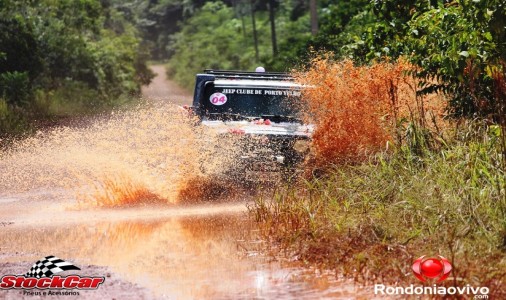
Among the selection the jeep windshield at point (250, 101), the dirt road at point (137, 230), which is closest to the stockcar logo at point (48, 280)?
the dirt road at point (137, 230)

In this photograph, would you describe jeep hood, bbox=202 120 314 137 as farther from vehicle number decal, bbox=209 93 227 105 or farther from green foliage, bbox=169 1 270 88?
green foliage, bbox=169 1 270 88

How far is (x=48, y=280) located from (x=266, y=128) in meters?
5.74

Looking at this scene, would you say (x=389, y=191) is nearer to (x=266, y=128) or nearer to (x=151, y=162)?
(x=266, y=128)

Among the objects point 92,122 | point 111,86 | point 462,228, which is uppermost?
point 462,228

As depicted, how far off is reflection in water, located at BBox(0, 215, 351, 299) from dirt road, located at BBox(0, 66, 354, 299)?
10 mm

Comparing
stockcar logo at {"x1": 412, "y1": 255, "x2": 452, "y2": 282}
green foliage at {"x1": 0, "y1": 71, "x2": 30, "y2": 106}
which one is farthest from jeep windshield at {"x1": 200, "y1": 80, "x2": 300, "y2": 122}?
green foliage at {"x1": 0, "y1": 71, "x2": 30, "y2": 106}

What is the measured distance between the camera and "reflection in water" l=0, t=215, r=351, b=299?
27.4 feet

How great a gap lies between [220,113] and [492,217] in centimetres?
677

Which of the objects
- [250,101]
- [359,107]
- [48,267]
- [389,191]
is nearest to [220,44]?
[250,101]

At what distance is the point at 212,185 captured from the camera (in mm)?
13891

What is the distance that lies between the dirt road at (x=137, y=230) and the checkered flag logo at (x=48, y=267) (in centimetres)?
10

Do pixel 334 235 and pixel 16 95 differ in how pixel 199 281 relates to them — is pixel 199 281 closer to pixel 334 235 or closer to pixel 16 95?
pixel 334 235

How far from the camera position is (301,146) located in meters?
13.9

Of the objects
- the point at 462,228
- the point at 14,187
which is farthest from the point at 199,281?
the point at 14,187
